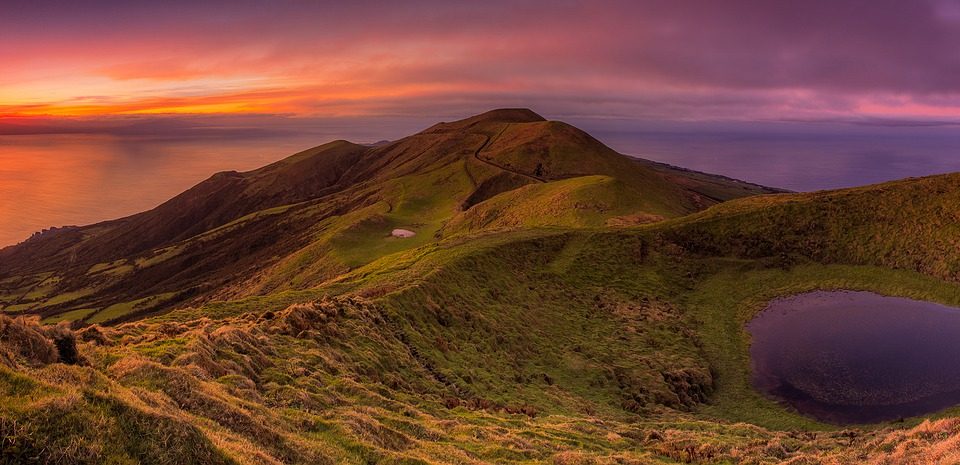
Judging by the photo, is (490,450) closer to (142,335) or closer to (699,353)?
(142,335)

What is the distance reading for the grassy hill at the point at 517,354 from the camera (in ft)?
39.5

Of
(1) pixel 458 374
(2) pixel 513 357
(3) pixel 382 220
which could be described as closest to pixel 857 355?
A: (2) pixel 513 357

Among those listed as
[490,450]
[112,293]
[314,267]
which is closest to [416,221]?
[314,267]

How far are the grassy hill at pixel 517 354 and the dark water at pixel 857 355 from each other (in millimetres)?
1864

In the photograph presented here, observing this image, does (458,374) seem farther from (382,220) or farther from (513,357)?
(382,220)

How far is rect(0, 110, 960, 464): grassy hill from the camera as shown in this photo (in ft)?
39.5

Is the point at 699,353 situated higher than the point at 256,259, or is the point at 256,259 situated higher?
the point at 699,353

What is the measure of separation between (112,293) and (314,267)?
122 meters

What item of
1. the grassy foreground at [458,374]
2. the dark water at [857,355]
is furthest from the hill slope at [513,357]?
the dark water at [857,355]

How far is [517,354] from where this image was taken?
1378 inches

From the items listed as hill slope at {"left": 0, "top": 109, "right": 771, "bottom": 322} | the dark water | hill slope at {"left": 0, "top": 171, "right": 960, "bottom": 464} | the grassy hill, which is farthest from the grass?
the dark water

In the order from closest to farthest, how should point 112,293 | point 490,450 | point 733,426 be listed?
point 490,450, point 733,426, point 112,293

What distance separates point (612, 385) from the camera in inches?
1312

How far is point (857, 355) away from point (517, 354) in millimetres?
27697
